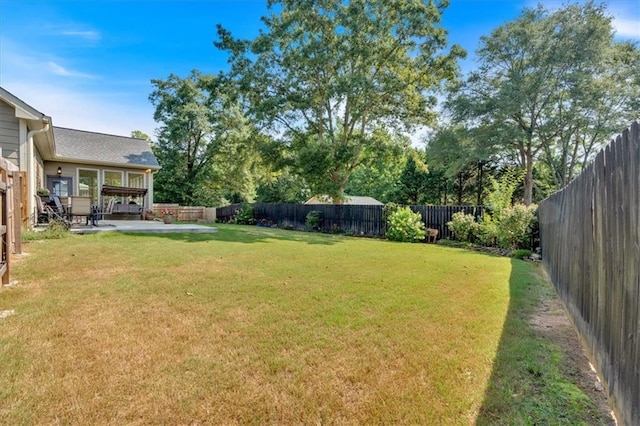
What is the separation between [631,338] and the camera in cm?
182

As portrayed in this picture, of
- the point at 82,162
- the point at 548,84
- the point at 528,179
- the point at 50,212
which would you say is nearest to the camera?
the point at 50,212

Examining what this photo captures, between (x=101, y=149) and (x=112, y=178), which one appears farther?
(x=112, y=178)

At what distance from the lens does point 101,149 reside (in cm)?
1617

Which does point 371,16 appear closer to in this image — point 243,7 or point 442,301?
point 243,7

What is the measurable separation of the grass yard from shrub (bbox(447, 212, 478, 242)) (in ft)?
20.6

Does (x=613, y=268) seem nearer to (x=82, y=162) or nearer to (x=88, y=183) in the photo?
(x=82, y=162)

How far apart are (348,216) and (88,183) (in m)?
12.5

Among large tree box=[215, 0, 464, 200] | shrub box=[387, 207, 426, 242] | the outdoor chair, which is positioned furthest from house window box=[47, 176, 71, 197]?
shrub box=[387, 207, 426, 242]

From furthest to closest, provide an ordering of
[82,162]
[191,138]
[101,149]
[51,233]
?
[191,138] → [101,149] → [82,162] → [51,233]

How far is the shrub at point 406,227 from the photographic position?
1212 cm

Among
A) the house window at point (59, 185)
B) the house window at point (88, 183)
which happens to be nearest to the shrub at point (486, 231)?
the house window at point (88, 183)

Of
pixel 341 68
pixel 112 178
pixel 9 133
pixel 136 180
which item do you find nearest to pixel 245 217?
pixel 136 180

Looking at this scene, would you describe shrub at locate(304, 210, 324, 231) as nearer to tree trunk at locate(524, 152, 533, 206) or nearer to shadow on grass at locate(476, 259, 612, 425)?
shadow on grass at locate(476, 259, 612, 425)

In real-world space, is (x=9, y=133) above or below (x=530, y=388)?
above
